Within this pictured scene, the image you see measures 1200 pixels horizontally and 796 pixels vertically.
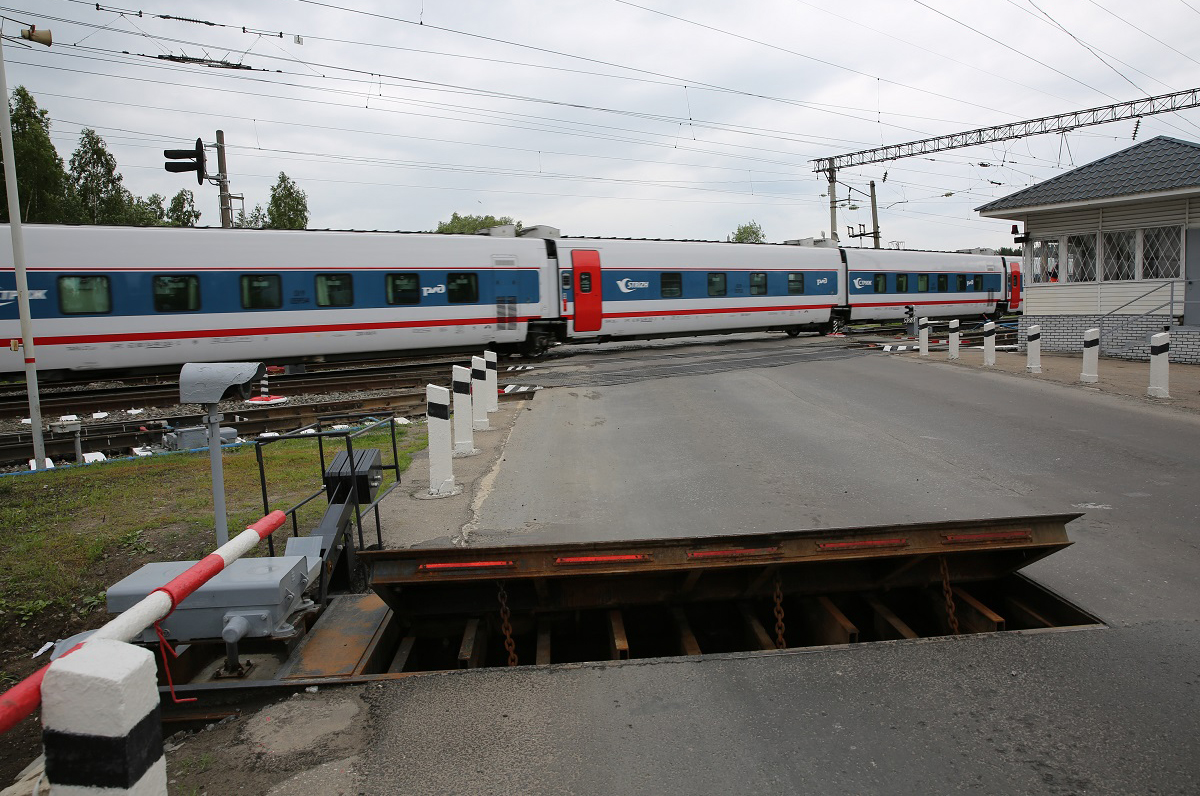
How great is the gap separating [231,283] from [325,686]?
13.7 m

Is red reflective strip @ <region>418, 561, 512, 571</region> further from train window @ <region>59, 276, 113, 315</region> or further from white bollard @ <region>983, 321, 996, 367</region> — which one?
white bollard @ <region>983, 321, 996, 367</region>

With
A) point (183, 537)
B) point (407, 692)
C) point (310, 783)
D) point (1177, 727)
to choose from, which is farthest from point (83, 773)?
point (183, 537)

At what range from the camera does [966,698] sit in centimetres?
374

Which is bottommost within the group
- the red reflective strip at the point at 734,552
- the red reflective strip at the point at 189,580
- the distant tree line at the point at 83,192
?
the red reflective strip at the point at 734,552

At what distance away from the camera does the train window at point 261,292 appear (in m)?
15.8

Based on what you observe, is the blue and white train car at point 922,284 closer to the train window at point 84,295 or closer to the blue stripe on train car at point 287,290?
the blue stripe on train car at point 287,290

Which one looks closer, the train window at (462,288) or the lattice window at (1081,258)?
the train window at (462,288)

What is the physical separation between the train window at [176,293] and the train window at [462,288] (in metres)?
5.40

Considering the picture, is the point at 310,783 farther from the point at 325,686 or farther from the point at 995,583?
the point at 995,583

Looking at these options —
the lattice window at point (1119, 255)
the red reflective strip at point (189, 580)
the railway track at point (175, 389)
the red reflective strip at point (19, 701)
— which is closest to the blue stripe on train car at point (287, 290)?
the railway track at point (175, 389)

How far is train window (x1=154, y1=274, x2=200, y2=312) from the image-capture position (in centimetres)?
1493

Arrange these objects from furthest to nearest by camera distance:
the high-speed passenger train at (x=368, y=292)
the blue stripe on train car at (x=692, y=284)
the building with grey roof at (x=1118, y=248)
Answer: the blue stripe on train car at (x=692, y=284) < the building with grey roof at (x=1118, y=248) < the high-speed passenger train at (x=368, y=292)

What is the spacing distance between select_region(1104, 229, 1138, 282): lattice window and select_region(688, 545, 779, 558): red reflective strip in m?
19.2

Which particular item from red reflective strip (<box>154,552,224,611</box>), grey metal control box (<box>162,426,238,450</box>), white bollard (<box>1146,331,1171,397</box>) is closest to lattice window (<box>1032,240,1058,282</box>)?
white bollard (<box>1146,331,1171,397</box>)
